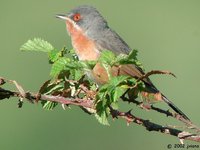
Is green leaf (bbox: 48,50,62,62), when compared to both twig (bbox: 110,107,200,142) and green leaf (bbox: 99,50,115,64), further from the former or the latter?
twig (bbox: 110,107,200,142)

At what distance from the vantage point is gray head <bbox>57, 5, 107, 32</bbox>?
5.08 meters

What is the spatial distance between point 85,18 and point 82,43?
8.3 inches

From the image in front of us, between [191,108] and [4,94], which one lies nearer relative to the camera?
[4,94]

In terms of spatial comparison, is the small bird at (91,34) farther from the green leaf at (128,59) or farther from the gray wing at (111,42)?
the green leaf at (128,59)

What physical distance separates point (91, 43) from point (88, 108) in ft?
8.59

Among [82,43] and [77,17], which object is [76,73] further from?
[77,17]

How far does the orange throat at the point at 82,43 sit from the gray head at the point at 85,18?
0.14ft

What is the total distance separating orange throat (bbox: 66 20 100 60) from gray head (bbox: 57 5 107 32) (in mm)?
42

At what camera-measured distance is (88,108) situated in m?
2.58

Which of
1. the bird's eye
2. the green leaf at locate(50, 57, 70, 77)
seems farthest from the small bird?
the green leaf at locate(50, 57, 70, 77)

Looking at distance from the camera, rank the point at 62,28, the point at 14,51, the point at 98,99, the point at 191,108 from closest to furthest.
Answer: the point at 98,99
the point at 191,108
the point at 14,51
the point at 62,28

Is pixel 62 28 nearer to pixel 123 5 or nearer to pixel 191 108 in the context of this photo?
pixel 123 5

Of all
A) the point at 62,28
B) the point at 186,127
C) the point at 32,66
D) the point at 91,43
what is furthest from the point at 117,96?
the point at 62,28

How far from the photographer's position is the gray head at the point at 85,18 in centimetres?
508
